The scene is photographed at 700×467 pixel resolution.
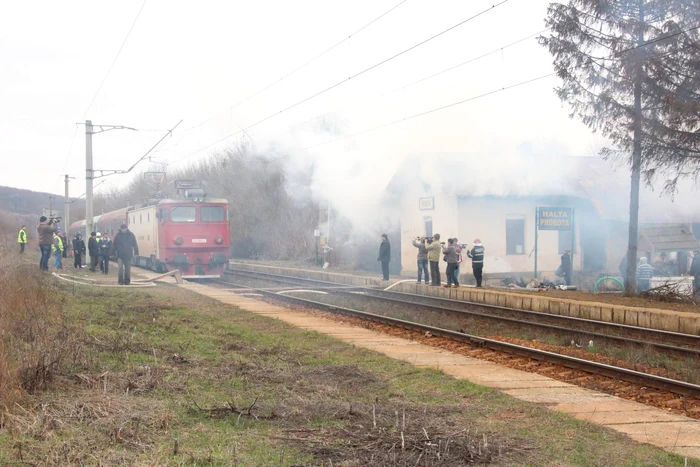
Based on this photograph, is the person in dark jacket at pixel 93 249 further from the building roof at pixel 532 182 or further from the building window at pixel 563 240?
the building window at pixel 563 240

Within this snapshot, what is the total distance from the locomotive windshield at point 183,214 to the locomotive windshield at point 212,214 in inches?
13.0

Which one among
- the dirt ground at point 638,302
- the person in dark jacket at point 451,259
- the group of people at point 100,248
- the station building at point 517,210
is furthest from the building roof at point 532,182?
the group of people at point 100,248

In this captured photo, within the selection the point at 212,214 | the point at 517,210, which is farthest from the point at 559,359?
the point at 517,210

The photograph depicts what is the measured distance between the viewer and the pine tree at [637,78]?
60.5 feet

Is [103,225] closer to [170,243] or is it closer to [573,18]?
[170,243]

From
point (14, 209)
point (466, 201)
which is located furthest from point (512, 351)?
point (14, 209)

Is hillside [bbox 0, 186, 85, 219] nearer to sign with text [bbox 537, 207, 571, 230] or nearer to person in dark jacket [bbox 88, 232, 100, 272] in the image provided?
person in dark jacket [bbox 88, 232, 100, 272]

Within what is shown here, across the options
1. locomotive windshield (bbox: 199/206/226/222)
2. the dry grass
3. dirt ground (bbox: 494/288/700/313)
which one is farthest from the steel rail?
locomotive windshield (bbox: 199/206/226/222)

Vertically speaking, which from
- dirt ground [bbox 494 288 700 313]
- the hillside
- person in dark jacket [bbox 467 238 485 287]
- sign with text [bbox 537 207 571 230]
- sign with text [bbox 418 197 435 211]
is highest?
the hillside

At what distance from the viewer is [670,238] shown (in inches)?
1158

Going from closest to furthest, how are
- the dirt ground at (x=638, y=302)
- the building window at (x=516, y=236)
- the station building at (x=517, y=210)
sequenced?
1. the dirt ground at (x=638, y=302)
2. the station building at (x=517, y=210)
3. the building window at (x=516, y=236)

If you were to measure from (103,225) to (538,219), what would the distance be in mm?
25172

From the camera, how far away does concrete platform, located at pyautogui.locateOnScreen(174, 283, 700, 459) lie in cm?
581

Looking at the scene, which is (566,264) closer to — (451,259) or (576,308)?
(451,259)
